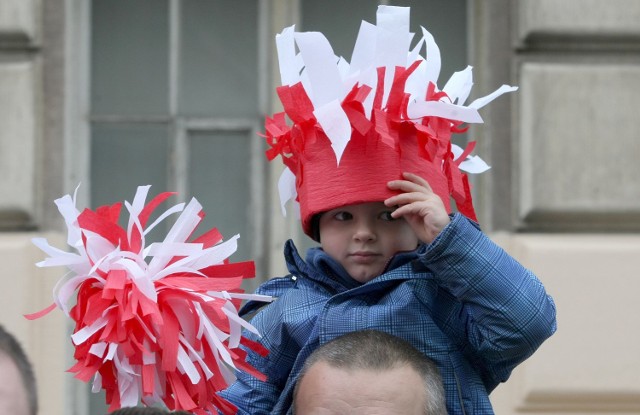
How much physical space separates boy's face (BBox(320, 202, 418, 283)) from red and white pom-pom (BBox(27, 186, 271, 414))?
0.19 meters

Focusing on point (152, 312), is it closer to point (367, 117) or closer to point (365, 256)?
point (365, 256)

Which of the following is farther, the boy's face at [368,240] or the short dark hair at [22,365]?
the boy's face at [368,240]

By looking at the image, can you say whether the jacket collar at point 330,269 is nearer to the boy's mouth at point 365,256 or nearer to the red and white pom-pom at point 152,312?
the boy's mouth at point 365,256

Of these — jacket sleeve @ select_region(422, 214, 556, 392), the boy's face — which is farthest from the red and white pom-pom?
jacket sleeve @ select_region(422, 214, 556, 392)

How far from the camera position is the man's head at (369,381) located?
2.55m

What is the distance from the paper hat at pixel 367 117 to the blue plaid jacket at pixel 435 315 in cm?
17

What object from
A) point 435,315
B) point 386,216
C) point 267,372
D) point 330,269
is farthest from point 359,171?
point 267,372

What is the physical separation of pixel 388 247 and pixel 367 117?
27 cm

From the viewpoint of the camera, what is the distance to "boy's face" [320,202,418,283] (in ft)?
9.62

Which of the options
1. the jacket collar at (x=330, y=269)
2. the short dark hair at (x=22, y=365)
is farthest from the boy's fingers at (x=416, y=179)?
the short dark hair at (x=22, y=365)

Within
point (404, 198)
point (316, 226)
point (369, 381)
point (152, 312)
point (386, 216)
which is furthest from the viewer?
point (316, 226)

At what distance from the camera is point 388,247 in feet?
9.64

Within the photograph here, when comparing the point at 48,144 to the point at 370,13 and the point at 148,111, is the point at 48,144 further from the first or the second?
the point at 370,13

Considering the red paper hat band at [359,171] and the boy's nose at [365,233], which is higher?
the red paper hat band at [359,171]
